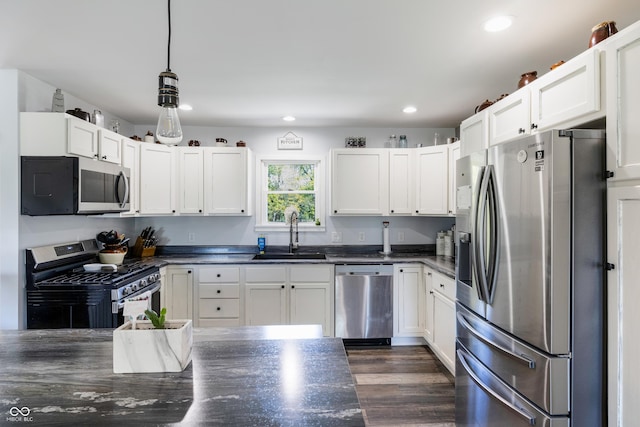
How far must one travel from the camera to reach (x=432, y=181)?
3.76 metres

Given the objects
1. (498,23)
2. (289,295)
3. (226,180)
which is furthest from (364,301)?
(498,23)

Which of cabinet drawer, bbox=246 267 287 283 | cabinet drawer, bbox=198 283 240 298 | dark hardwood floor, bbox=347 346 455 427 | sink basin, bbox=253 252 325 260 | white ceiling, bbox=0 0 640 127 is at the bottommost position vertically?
dark hardwood floor, bbox=347 346 455 427

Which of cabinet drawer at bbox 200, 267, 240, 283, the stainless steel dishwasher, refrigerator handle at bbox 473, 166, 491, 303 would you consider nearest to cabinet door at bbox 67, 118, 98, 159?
cabinet drawer at bbox 200, 267, 240, 283

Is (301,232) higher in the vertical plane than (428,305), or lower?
higher

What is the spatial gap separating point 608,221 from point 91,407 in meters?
1.94

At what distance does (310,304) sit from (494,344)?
206 centimetres

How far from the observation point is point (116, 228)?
12.4ft

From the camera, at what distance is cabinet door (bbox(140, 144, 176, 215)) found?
365 centimetres

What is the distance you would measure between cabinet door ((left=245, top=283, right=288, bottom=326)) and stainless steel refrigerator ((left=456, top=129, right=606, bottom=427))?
2.17m

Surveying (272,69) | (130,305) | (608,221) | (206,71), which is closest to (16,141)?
(206,71)

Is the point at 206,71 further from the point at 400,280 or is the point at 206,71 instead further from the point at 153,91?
the point at 400,280

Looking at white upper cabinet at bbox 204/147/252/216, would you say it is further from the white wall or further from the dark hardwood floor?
the dark hardwood floor

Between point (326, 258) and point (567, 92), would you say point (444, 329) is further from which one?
point (567, 92)

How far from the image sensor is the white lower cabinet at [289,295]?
3.57 m
